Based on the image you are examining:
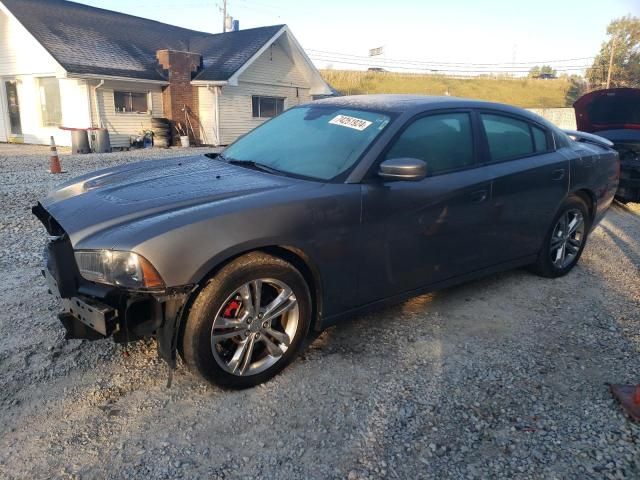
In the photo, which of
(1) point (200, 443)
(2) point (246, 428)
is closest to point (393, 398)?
(2) point (246, 428)

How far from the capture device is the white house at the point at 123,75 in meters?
16.8

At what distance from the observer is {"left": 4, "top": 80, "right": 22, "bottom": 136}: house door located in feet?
61.9

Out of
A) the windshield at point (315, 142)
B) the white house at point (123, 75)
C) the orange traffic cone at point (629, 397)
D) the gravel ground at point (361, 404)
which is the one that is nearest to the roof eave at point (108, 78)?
the white house at point (123, 75)

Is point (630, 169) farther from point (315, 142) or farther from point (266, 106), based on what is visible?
point (266, 106)

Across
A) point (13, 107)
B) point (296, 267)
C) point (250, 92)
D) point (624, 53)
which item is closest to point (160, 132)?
point (250, 92)

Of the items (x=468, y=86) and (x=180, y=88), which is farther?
(x=468, y=86)

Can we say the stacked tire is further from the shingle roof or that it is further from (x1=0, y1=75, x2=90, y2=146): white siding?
(x1=0, y1=75, x2=90, y2=146): white siding

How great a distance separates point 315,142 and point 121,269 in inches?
65.8

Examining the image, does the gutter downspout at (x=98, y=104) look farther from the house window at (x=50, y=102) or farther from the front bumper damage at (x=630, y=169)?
the front bumper damage at (x=630, y=169)

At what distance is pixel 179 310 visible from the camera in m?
2.59

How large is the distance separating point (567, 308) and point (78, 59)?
→ 1696 cm

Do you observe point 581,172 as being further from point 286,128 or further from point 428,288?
point 286,128

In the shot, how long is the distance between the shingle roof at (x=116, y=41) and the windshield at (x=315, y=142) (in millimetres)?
14374

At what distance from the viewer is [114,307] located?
2529 mm
